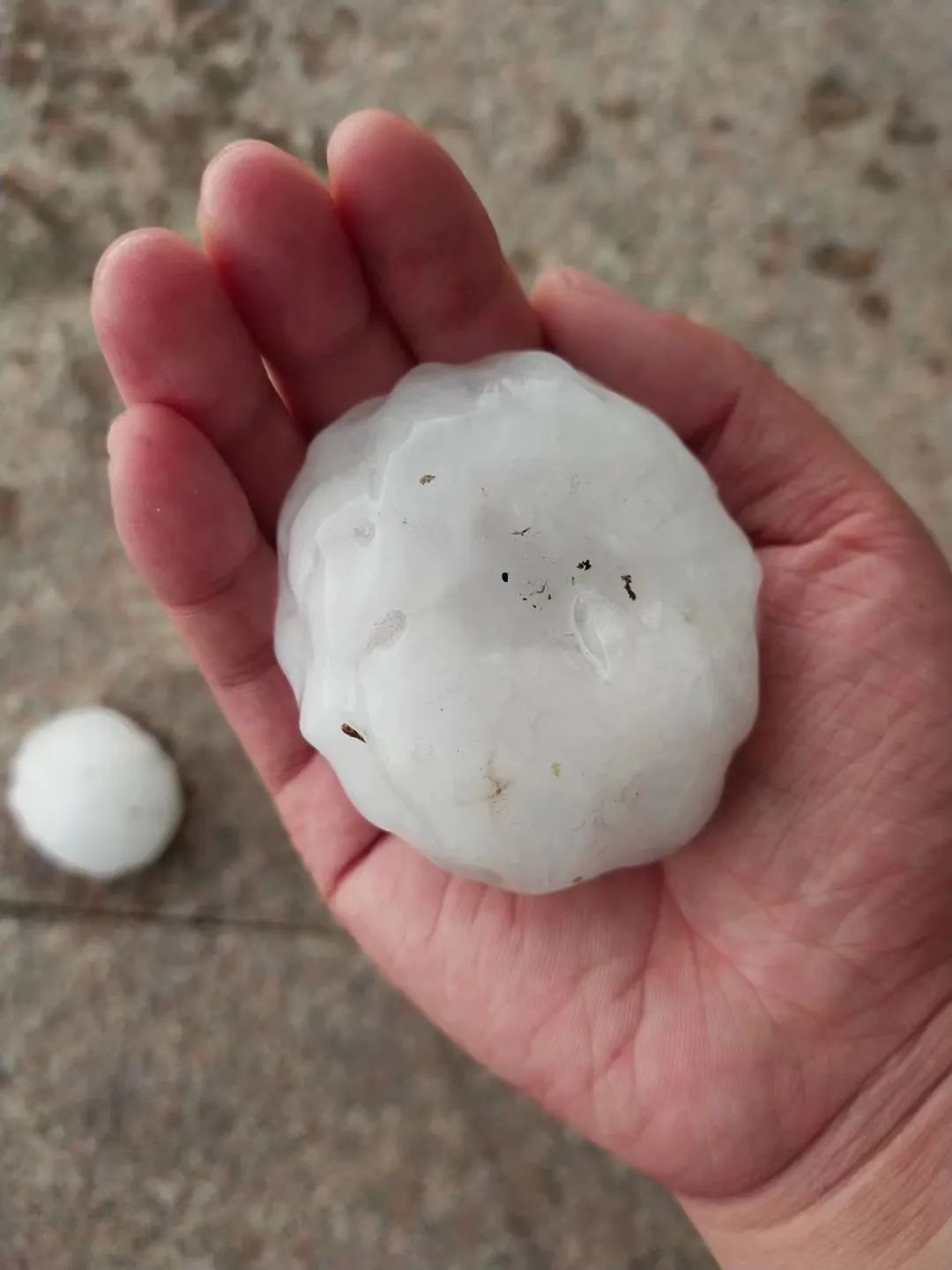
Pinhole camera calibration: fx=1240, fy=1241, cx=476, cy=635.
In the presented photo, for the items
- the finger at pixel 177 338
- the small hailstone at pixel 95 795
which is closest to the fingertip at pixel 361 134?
the finger at pixel 177 338

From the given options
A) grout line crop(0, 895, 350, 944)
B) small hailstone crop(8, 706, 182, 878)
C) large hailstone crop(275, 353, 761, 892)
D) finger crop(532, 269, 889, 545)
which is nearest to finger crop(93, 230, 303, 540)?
large hailstone crop(275, 353, 761, 892)

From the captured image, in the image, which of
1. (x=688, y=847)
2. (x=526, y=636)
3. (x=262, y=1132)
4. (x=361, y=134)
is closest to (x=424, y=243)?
(x=361, y=134)

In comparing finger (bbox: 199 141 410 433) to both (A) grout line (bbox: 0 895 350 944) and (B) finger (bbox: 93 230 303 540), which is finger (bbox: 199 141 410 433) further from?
(A) grout line (bbox: 0 895 350 944)

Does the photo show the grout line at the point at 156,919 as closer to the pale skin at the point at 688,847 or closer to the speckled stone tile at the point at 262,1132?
the speckled stone tile at the point at 262,1132

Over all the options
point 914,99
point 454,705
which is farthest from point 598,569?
point 914,99

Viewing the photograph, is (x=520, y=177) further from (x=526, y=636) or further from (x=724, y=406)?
(x=526, y=636)

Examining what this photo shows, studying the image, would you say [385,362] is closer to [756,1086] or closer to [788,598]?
[788,598]
